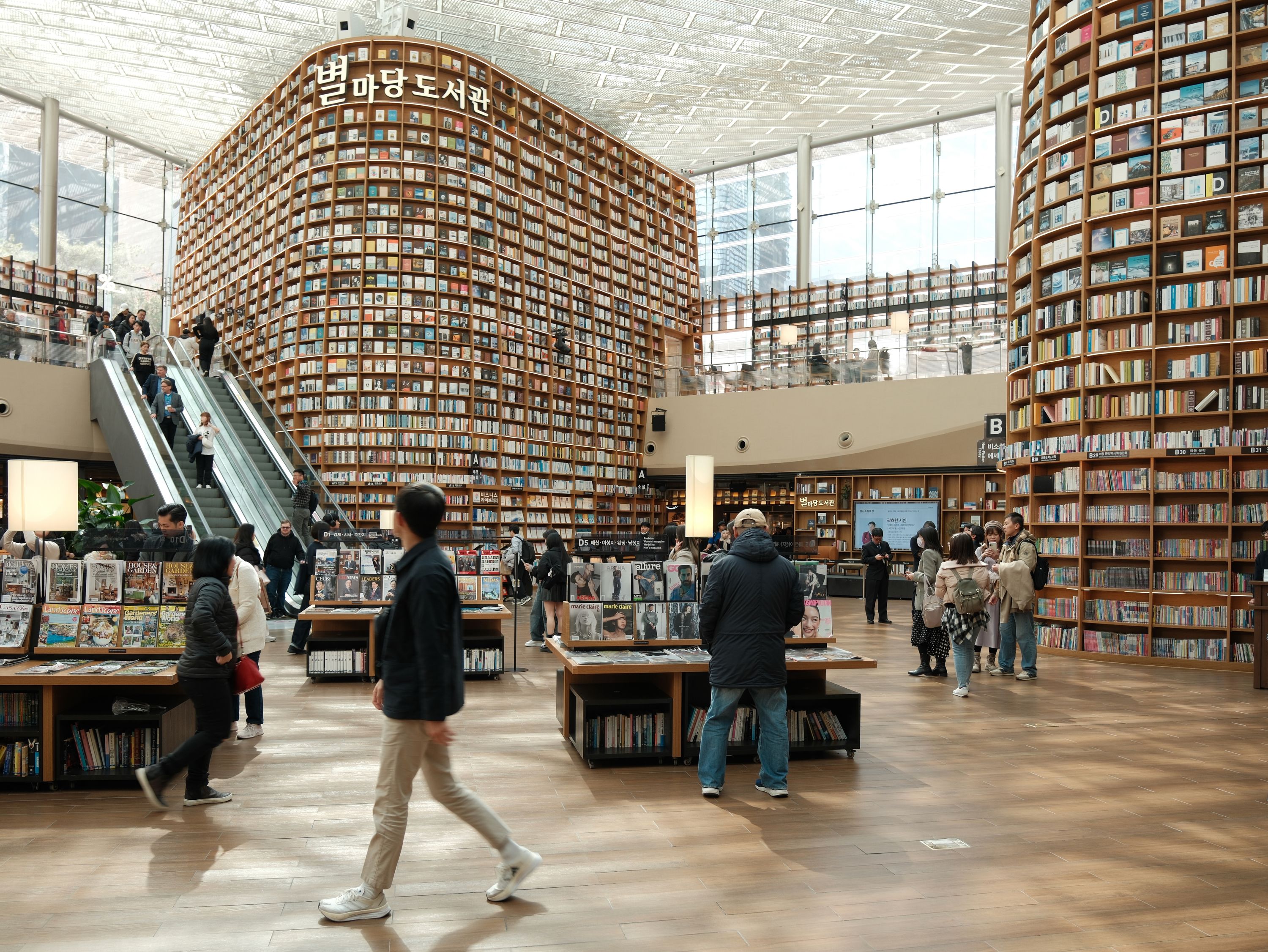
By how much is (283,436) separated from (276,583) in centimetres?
484

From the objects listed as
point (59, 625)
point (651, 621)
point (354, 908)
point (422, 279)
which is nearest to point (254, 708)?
point (59, 625)

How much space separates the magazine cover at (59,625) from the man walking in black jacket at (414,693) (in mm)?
2553

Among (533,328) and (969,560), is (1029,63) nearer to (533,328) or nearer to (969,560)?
(969,560)

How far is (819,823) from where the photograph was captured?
400 cm

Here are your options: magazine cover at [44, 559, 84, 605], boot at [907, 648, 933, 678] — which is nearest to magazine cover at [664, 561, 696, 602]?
magazine cover at [44, 559, 84, 605]

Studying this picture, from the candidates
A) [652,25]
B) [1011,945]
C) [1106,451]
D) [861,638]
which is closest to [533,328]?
[652,25]

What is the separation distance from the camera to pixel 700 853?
3.62 meters

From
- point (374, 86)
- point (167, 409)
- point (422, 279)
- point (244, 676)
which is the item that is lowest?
point (244, 676)

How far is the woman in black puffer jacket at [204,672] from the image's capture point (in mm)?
3998

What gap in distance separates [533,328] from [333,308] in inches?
142

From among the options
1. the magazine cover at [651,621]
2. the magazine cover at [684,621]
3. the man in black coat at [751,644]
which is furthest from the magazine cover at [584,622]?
the man in black coat at [751,644]

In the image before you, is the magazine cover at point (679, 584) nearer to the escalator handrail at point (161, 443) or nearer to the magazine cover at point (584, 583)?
the magazine cover at point (584, 583)

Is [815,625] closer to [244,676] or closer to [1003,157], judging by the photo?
[244,676]

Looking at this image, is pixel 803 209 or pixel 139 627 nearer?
pixel 139 627
